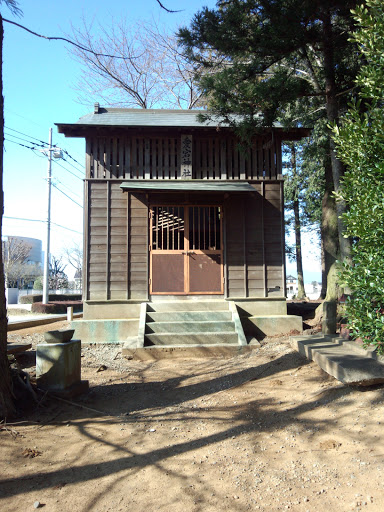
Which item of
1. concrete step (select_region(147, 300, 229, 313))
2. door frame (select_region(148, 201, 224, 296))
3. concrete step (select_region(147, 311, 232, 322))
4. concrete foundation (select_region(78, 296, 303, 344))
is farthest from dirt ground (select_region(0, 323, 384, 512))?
door frame (select_region(148, 201, 224, 296))

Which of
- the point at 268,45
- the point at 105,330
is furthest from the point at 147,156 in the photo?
the point at 105,330

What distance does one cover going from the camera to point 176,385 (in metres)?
5.71

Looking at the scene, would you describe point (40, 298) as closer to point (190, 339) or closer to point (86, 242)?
point (86, 242)

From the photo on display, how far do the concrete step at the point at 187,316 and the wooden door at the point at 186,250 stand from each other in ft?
2.50

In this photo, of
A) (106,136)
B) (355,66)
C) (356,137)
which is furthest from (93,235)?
(355,66)

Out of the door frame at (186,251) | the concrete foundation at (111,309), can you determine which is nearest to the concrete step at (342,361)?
the door frame at (186,251)

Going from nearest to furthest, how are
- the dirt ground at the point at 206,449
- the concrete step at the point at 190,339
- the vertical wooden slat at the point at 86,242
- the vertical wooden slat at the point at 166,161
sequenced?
the dirt ground at the point at 206,449, the concrete step at the point at 190,339, the vertical wooden slat at the point at 86,242, the vertical wooden slat at the point at 166,161

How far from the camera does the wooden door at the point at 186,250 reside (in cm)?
933

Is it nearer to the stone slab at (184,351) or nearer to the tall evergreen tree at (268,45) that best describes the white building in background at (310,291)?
the tall evergreen tree at (268,45)

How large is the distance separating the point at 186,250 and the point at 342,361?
550 cm

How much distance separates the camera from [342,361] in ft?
14.6

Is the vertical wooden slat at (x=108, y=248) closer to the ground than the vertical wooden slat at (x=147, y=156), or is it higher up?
closer to the ground

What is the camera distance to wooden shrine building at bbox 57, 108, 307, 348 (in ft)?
30.5

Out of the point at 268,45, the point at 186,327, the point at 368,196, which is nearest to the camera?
the point at 368,196
